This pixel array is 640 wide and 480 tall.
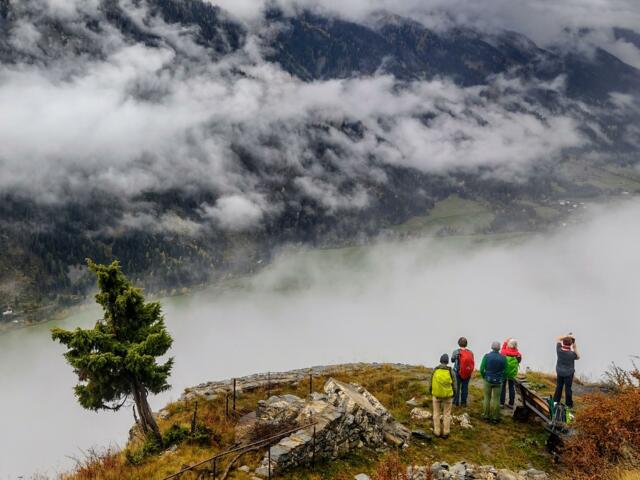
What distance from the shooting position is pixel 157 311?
1730cm

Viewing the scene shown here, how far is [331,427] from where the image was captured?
1458 cm

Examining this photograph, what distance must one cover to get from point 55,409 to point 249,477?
7187 inches

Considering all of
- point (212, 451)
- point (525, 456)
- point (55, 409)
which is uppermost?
point (212, 451)

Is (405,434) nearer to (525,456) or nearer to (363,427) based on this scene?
(363,427)

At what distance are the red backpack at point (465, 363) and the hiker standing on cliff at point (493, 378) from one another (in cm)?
74

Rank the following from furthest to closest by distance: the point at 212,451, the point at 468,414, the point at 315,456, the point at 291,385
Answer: the point at 291,385 < the point at 468,414 < the point at 212,451 < the point at 315,456

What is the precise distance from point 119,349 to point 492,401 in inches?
587

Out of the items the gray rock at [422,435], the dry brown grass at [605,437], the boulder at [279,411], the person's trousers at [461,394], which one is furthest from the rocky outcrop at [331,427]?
the dry brown grass at [605,437]

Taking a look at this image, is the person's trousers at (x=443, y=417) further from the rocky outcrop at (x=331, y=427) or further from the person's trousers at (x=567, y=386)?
the person's trousers at (x=567, y=386)

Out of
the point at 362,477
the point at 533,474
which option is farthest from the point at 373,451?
the point at 533,474

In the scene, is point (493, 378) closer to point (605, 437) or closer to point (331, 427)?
point (605, 437)

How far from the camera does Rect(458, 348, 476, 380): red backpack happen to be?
1912cm

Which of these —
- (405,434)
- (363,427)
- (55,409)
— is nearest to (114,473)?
(363,427)

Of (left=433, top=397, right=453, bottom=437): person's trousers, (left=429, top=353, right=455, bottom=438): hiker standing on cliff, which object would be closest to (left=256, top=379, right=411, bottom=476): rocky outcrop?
(left=433, top=397, right=453, bottom=437): person's trousers
